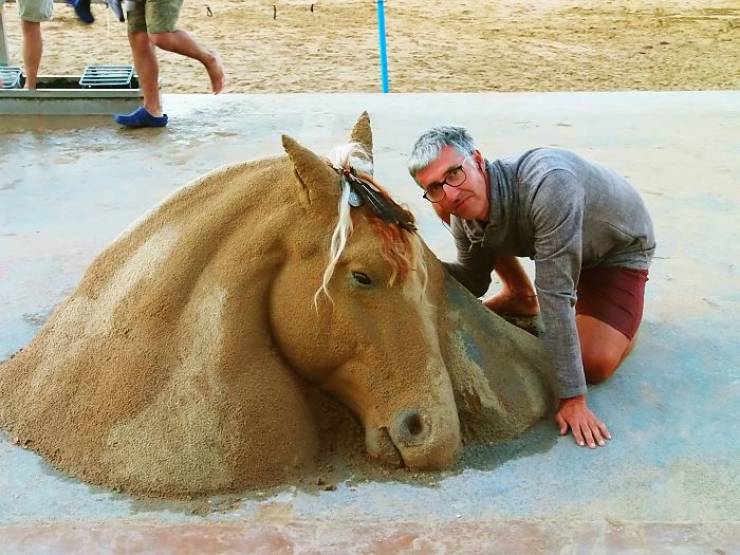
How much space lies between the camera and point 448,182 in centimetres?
281

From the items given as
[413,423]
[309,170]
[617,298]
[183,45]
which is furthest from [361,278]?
[183,45]

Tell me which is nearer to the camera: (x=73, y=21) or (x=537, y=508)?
(x=537, y=508)

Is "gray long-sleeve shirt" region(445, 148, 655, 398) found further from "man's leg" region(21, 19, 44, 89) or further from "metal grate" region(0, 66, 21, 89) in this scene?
"metal grate" region(0, 66, 21, 89)

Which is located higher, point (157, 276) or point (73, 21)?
point (157, 276)

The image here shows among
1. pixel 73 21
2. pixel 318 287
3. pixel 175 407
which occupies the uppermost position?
pixel 318 287

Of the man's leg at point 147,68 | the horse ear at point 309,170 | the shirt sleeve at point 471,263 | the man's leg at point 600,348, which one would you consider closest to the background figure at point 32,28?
the man's leg at point 147,68

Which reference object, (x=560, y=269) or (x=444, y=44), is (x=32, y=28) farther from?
(x=444, y=44)

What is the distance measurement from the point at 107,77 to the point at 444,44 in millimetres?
6180

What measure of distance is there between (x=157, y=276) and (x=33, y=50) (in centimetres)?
508

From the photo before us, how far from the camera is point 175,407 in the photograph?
2.52 metres

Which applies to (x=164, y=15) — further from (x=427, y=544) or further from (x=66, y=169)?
(x=427, y=544)

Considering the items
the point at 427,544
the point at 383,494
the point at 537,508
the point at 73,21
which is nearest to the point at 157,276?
the point at 383,494

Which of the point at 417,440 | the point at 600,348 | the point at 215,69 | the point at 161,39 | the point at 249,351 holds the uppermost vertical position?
the point at 161,39

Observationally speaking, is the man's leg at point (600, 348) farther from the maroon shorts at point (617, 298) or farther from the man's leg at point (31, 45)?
the man's leg at point (31, 45)
